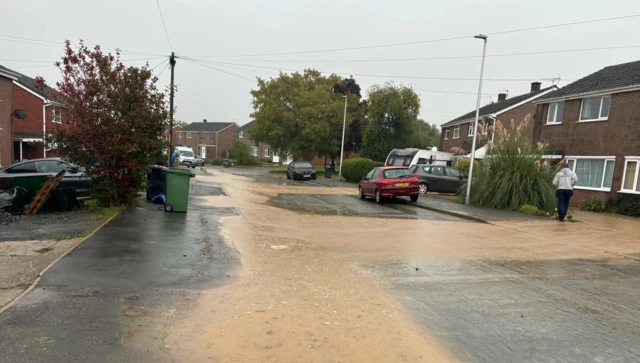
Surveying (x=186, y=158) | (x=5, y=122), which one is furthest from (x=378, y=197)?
(x=186, y=158)

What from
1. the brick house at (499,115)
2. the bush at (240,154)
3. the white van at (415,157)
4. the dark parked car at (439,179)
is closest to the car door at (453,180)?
the dark parked car at (439,179)

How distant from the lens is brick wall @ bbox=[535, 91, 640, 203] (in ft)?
52.2

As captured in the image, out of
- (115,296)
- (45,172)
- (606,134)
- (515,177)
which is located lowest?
(115,296)

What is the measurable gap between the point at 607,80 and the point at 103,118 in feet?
65.7

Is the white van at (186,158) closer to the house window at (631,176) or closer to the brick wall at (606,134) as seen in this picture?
the brick wall at (606,134)

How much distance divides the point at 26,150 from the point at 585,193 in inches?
1374

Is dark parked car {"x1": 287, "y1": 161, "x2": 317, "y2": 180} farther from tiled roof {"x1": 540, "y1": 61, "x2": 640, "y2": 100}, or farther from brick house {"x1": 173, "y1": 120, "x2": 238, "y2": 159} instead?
brick house {"x1": 173, "y1": 120, "x2": 238, "y2": 159}

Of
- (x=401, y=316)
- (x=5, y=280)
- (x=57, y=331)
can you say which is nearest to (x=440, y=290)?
(x=401, y=316)

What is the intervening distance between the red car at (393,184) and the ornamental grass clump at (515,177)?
2.50m

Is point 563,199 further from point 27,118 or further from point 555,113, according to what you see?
point 27,118

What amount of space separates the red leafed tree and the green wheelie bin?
851 mm

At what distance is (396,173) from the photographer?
55.1ft

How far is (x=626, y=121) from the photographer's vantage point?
16.2 metres

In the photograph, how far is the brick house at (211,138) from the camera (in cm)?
7850
